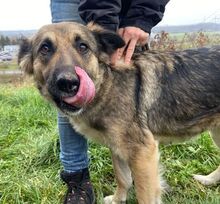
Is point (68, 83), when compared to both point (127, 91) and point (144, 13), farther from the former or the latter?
point (144, 13)

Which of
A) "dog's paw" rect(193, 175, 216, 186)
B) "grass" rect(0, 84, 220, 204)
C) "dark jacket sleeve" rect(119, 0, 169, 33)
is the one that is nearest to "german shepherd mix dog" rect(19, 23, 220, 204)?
"dark jacket sleeve" rect(119, 0, 169, 33)

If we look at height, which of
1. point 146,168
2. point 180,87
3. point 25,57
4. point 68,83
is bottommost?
point 146,168

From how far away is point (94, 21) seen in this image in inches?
118

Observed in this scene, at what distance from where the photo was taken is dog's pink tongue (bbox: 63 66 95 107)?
269 cm

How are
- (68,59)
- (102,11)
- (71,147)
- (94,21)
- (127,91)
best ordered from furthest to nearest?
(71,147) → (127,91) → (94,21) → (102,11) → (68,59)

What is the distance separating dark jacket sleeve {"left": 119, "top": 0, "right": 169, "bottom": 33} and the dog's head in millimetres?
172

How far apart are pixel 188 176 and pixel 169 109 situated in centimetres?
82

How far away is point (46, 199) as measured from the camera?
3.43 m

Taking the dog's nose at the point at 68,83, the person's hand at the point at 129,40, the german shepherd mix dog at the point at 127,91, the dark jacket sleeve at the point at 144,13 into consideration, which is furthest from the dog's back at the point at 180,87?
the dog's nose at the point at 68,83

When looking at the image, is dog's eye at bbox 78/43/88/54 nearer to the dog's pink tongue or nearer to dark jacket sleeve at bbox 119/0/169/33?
the dog's pink tongue

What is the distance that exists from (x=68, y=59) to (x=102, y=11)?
0.42 meters

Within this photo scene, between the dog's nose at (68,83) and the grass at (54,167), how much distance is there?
1.15 meters

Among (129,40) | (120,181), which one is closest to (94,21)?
(129,40)

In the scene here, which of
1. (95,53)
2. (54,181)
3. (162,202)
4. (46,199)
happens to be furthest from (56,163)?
(95,53)
